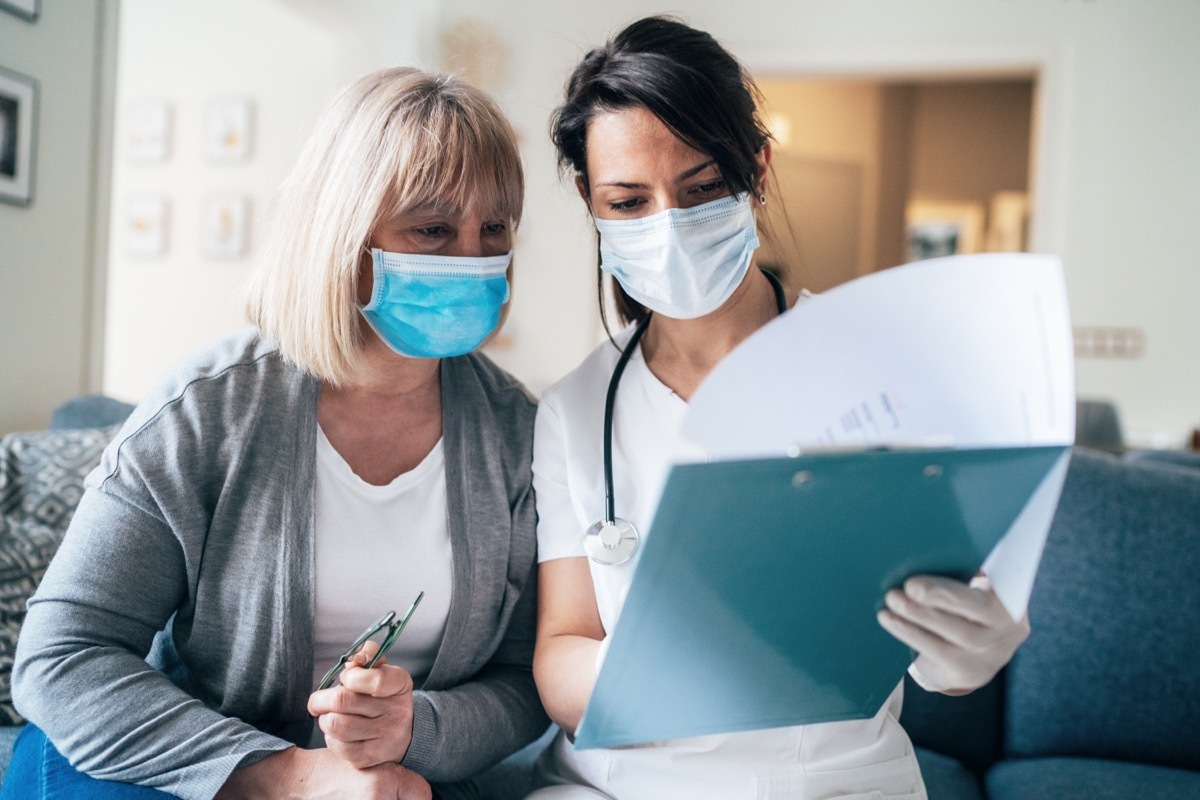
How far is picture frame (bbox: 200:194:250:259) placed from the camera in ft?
15.9

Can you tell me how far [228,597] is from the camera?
1.11m

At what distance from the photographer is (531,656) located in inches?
50.1

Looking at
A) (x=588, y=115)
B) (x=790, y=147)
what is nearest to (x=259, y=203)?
(x=790, y=147)

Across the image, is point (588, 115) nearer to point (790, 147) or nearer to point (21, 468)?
point (21, 468)

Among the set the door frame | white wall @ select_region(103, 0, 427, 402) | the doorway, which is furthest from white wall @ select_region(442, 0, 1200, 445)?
the doorway

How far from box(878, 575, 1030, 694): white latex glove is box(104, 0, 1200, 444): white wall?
3178mm

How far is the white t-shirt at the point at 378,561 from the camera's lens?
→ 1.15 meters

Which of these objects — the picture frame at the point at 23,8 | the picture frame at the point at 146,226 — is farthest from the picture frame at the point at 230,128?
the picture frame at the point at 23,8

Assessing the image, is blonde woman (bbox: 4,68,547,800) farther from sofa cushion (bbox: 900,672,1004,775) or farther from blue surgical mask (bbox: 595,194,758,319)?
sofa cushion (bbox: 900,672,1004,775)

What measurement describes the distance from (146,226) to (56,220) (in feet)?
9.40

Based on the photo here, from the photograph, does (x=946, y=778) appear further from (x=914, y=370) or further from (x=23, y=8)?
(x=23, y=8)

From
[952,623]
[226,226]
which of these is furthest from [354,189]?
[226,226]

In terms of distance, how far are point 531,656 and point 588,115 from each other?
72 cm

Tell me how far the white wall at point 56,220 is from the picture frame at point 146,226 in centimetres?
267
